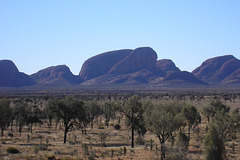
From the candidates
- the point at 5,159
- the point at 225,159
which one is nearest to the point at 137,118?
the point at 225,159

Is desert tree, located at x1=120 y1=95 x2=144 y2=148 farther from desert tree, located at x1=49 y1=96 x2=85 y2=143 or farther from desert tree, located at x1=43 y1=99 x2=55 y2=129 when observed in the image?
desert tree, located at x1=43 y1=99 x2=55 y2=129

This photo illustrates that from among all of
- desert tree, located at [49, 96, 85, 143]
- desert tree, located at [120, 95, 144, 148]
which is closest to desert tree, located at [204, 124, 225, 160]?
desert tree, located at [120, 95, 144, 148]

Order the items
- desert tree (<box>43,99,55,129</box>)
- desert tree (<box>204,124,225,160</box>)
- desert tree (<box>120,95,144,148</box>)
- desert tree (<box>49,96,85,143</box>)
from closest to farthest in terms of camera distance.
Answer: desert tree (<box>204,124,225,160</box>), desert tree (<box>120,95,144,148</box>), desert tree (<box>49,96,85,143</box>), desert tree (<box>43,99,55,129</box>)

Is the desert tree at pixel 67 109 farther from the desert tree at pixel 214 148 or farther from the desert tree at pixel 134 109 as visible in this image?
the desert tree at pixel 214 148

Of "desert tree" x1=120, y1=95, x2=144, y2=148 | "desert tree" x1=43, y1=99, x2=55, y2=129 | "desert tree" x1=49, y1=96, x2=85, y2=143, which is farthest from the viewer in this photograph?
"desert tree" x1=43, y1=99, x2=55, y2=129

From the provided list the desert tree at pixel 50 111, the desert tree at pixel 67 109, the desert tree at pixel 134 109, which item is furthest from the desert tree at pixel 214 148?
the desert tree at pixel 50 111

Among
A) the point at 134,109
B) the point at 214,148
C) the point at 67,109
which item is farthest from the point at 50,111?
the point at 214,148

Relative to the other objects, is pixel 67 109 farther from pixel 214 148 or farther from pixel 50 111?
pixel 214 148

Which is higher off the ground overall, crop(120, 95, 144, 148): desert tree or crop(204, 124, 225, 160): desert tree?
crop(120, 95, 144, 148): desert tree

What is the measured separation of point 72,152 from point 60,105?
32.7 feet

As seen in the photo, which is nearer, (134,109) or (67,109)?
(134,109)

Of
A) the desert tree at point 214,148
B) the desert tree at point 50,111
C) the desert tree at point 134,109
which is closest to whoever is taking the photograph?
the desert tree at point 214,148

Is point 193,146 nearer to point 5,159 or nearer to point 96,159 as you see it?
point 96,159

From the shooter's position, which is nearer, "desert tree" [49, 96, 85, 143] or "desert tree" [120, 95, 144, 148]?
"desert tree" [120, 95, 144, 148]
